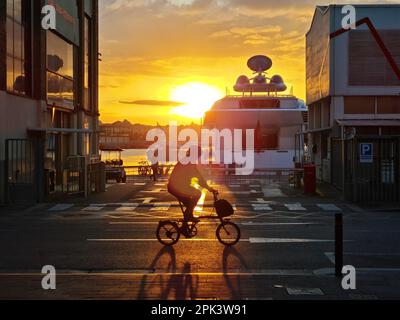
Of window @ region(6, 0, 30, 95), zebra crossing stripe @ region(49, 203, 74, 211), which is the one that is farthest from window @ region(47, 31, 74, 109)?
zebra crossing stripe @ region(49, 203, 74, 211)

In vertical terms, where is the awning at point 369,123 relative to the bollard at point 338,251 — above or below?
above

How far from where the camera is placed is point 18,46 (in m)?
23.7

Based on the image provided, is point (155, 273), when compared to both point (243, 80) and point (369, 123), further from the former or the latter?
point (243, 80)

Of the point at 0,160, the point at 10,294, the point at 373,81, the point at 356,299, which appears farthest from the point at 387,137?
the point at 10,294

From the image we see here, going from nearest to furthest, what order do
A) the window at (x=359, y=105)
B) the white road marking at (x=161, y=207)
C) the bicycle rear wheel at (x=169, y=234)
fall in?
the bicycle rear wheel at (x=169, y=234) → the white road marking at (x=161, y=207) → the window at (x=359, y=105)

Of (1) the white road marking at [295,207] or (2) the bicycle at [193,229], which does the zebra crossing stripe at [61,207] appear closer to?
(1) the white road marking at [295,207]

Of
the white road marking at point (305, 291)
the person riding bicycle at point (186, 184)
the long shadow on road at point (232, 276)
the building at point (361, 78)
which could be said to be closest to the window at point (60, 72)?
the building at point (361, 78)

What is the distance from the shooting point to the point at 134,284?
28.2ft

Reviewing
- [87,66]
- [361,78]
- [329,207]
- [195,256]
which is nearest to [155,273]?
[195,256]

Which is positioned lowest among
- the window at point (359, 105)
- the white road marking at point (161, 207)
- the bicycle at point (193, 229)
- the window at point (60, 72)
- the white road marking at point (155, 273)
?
the white road marking at point (155, 273)

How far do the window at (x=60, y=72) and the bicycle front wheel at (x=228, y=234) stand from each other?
51.7 ft

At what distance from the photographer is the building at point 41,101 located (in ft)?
71.5

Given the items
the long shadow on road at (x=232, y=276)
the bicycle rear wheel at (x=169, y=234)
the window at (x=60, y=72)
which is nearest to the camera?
the long shadow on road at (x=232, y=276)

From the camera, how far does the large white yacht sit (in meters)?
43.8
